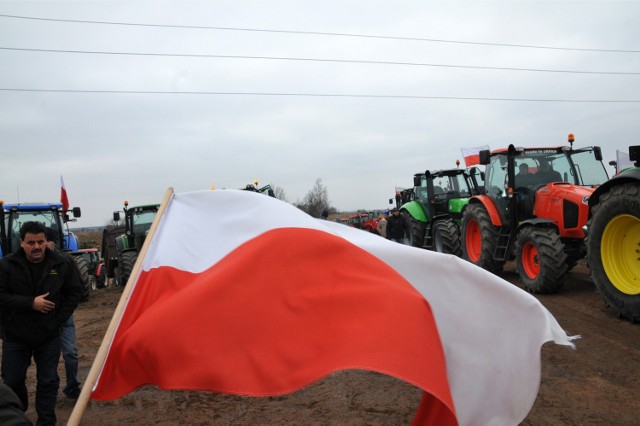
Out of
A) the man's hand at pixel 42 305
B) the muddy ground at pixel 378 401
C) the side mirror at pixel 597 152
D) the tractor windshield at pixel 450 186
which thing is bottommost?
the muddy ground at pixel 378 401

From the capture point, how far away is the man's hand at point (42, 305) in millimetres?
3740

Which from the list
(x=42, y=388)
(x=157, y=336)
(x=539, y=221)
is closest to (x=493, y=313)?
(x=157, y=336)

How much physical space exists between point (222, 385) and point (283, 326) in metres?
0.37

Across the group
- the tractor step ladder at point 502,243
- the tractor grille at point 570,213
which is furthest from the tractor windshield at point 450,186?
the tractor grille at point 570,213

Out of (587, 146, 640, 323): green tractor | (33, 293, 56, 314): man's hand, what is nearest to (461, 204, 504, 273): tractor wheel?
(587, 146, 640, 323): green tractor

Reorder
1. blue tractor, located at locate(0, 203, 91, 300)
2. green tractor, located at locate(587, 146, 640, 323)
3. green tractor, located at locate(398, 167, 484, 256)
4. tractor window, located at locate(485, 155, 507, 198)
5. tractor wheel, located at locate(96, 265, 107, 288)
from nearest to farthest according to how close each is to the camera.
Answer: green tractor, located at locate(587, 146, 640, 323)
tractor window, located at locate(485, 155, 507, 198)
blue tractor, located at locate(0, 203, 91, 300)
green tractor, located at locate(398, 167, 484, 256)
tractor wheel, located at locate(96, 265, 107, 288)

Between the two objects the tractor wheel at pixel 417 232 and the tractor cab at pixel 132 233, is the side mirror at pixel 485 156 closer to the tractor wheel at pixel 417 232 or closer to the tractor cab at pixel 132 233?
the tractor wheel at pixel 417 232

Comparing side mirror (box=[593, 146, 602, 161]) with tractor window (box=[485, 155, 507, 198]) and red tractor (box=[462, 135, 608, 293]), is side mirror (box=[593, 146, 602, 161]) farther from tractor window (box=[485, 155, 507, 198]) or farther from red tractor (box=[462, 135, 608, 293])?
tractor window (box=[485, 155, 507, 198])

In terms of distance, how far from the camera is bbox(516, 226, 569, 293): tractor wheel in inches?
306

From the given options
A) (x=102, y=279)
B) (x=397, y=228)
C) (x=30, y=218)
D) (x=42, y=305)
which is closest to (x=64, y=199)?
(x=30, y=218)

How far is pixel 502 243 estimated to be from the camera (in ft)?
31.5

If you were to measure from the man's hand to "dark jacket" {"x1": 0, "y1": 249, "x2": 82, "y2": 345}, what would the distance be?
0.14 ft

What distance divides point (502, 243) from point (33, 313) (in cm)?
804

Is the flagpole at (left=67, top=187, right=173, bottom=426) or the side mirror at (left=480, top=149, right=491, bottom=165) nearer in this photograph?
the flagpole at (left=67, top=187, right=173, bottom=426)
